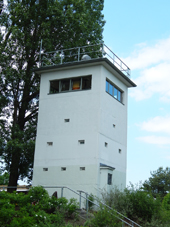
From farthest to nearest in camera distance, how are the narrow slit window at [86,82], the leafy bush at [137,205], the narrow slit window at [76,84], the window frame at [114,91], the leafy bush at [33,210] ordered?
the window frame at [114,91], the narrow slit window at [76,84], the narrow slit window at [86,82], the leafy bush at [137,205], the leafy bush at [33,210]

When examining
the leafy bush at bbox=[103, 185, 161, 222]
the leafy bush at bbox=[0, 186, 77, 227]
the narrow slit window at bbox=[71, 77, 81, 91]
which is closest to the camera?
the leafy bush at bbox=[0, 186, 77, 227]

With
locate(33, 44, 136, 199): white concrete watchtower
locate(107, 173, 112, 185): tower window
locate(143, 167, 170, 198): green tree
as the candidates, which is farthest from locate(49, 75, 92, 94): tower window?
locate(143, 167, 170, 198): green tree

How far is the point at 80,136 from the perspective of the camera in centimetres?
2255

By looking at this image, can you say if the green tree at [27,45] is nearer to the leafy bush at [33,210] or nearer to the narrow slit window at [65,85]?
the narrow slit window at [65,85]

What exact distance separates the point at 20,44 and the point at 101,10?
8444 millimetres

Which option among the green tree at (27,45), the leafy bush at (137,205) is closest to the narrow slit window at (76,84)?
the green tree at (27,45)

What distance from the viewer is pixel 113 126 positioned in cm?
2422

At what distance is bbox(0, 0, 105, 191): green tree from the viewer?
2691cm

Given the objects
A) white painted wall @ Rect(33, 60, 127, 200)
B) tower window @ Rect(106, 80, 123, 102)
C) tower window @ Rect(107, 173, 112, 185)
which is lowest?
tower window @ Rect(107, 173, 112, 185)

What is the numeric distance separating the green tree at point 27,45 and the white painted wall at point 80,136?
3.22 meters

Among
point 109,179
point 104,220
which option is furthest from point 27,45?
point 104,220

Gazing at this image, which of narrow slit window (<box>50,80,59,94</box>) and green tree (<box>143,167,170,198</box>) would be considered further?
green tree (<box>143,167,170,198</box>)

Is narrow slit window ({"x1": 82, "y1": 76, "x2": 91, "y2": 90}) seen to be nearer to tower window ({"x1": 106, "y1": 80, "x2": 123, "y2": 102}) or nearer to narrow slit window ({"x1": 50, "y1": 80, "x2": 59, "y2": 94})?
tower window ({"x1": 106, "y1": 80, "x2": 123, "y2": 102})

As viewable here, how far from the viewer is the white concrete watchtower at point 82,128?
21.9 meters
